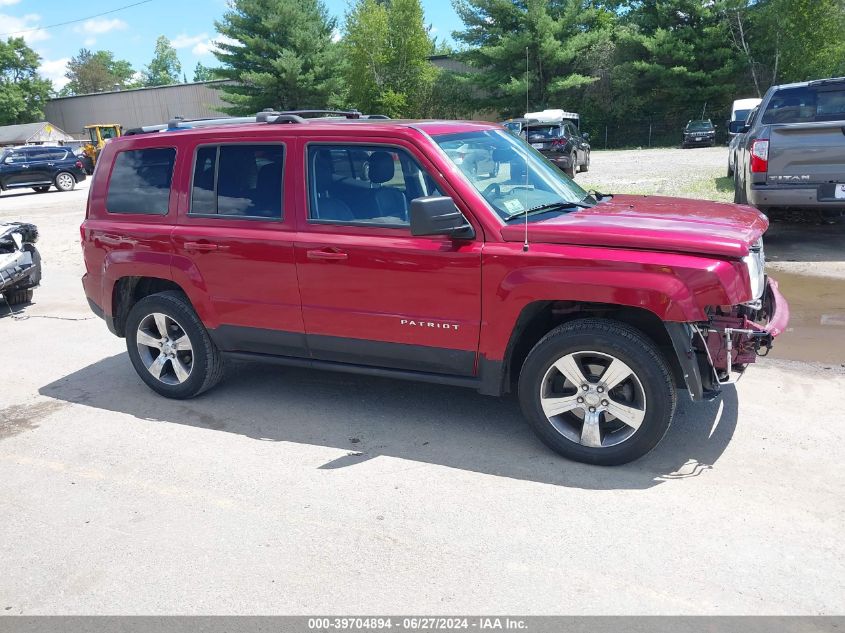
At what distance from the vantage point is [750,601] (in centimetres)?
295

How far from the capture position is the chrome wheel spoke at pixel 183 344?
17.6 feet

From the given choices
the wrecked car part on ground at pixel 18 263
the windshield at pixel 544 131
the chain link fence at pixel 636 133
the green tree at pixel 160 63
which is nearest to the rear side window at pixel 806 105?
the wrecked car part on ground at pixel 18 263

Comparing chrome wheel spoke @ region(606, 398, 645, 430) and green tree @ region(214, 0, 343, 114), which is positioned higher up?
green tree @ region(214, 0, 343, 114)

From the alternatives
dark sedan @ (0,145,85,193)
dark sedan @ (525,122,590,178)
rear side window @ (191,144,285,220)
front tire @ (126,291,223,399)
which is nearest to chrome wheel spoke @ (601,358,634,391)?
rear side window @ (191,144,285,220)

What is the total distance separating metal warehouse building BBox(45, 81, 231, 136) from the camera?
60031mm

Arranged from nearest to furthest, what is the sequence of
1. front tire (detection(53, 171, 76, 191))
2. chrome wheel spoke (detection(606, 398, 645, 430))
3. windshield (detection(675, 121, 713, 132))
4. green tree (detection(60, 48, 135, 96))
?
chrome wheel spoke (detection(606, 398, 645, 430)) → front tire (detection(53, 171, 76, 191)) → windshield (detection(675, 121, 713, 132)) → green tree (detection(60, 48, 135, 96))

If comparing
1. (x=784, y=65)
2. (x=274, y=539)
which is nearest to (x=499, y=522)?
(x=274, y=539)

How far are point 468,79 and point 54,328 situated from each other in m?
39.9

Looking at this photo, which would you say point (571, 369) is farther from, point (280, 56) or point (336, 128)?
point (280, 56)

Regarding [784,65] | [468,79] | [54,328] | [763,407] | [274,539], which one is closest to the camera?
[274,539]

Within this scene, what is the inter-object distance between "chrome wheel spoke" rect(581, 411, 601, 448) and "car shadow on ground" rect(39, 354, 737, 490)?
0.15 m

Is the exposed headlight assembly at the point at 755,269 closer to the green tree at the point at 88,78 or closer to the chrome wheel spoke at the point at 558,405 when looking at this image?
the chrome wheel spoke at the point at 558,405

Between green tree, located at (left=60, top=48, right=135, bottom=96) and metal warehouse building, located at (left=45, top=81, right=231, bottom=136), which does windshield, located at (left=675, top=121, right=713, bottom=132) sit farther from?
green tree, located at (left=60, top=48, right=135, bottom=96)

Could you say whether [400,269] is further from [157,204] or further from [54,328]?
[54,328]
